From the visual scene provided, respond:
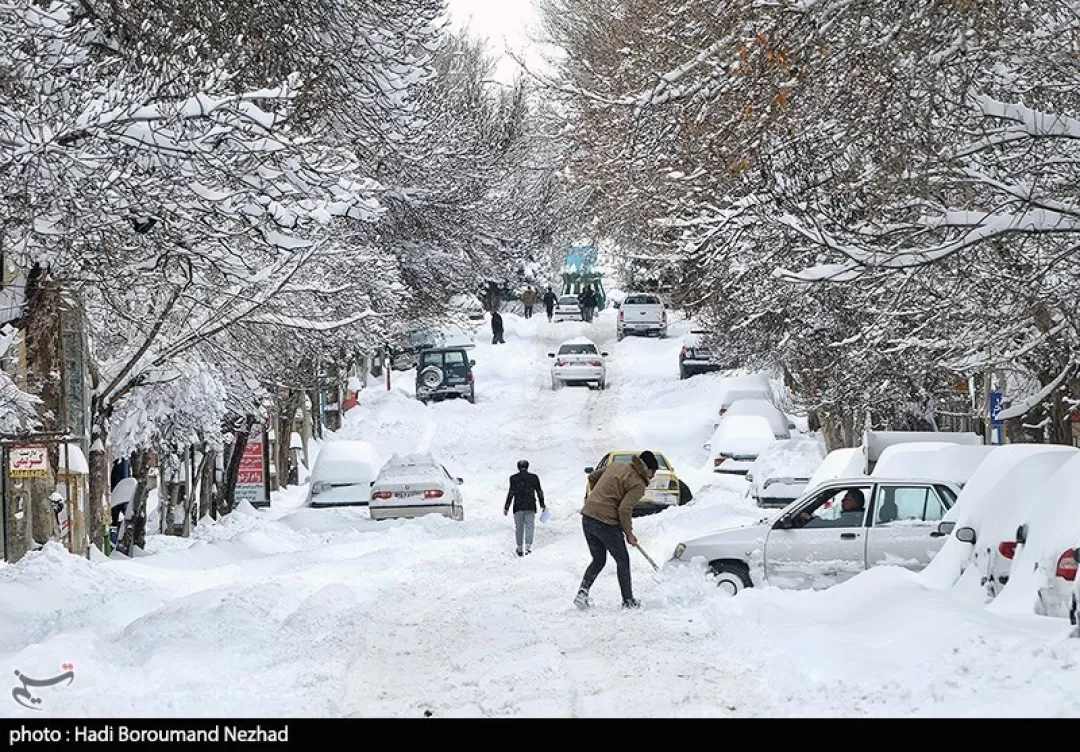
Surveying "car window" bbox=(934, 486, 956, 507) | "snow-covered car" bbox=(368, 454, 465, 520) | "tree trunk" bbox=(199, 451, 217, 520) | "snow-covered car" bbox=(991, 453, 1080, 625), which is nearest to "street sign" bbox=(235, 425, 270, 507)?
"tree trunk" bbox=(199, 451, 217, 520)

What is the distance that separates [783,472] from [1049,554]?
20.7 meters

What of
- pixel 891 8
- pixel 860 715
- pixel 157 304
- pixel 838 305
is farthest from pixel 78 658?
pixel 838 305

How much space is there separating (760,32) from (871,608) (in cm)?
460

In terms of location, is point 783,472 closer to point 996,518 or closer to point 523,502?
point 523,502

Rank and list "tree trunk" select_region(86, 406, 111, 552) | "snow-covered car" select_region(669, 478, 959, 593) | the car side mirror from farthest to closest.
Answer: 1. "tree trunk" select_region(86, 406, 111, 552)
2. "snow-covered car" select_region(669, 478, 959, 593)
3. the car side mirror

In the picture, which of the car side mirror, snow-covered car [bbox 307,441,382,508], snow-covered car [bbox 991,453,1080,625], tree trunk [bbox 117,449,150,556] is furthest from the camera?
snow-covered car [bbox 307,441,382,508]

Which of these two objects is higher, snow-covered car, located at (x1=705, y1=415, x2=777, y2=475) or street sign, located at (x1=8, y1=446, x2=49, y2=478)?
street sign, located at (x1=8, y1=446, x2=49, y2=478)

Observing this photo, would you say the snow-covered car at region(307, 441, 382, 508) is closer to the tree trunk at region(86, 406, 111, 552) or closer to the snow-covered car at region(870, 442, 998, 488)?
the tree trunk at region(86, 406, 111, 552)

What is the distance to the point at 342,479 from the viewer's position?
33844 millimetres

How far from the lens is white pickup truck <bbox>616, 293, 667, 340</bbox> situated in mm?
69500

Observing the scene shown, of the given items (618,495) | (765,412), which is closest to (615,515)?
(618,495)

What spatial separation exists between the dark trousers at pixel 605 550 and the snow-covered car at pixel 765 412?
2693 centimetres

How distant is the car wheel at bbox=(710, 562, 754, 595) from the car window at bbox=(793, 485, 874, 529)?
75 centimetres

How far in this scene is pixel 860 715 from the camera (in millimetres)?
8820
